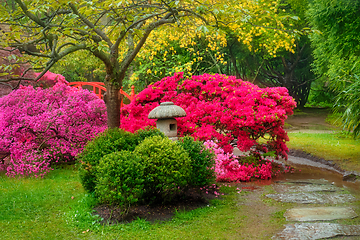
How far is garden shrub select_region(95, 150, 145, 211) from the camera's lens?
488 centimetres

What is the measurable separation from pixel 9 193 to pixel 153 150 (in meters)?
3.51

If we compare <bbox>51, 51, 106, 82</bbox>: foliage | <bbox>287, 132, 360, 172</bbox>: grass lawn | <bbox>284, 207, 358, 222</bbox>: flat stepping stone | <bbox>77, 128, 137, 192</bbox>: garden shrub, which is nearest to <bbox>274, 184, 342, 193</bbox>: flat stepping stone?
<bbox>284, 207, 358, 222</bbox>: flat stepping stone

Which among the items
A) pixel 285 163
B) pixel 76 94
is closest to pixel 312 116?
pixel 285 163

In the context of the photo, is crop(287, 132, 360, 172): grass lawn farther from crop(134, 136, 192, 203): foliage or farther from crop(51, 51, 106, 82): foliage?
crop(51, 51, 106, 82): foliage

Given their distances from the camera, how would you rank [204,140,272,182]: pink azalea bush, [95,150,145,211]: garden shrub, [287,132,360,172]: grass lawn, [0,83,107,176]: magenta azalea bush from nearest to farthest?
[95,150,145,211]: garden shrub
[204,140,272,182]: pink azalea bush
[0,83,107,176]: magenta azalea bush
[287,132,360,172]: grass lawn

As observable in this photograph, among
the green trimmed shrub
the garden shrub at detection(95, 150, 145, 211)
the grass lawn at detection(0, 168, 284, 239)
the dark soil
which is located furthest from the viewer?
the green trimmed shrub

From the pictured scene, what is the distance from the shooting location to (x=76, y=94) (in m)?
10.0

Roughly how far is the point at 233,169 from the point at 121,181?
4.00 meters

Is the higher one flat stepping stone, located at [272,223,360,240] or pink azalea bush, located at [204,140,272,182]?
pink azalea bush, located at [204,140,272,182]

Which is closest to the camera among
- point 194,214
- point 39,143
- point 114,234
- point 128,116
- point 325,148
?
point 114,234

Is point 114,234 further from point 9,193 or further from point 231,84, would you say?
point 231,84

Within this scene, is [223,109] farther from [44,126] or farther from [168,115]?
[44,126]

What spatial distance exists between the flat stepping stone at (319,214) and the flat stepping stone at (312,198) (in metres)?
0.45

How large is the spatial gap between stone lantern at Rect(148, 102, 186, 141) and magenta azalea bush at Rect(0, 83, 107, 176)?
2311 mm
